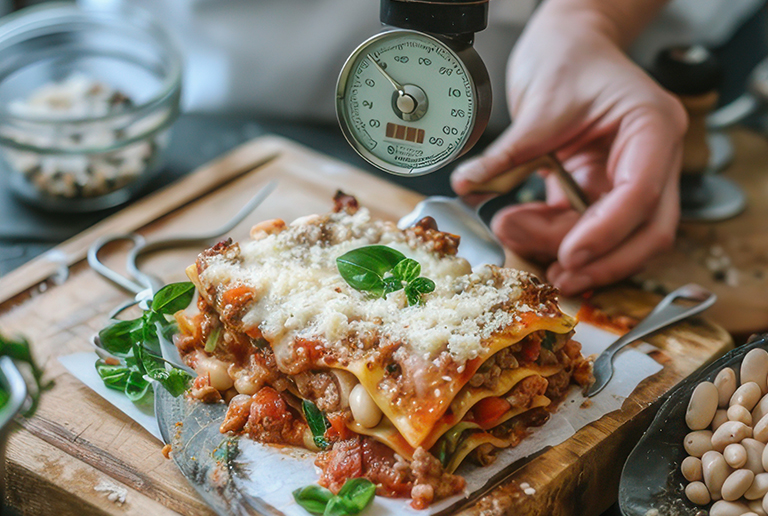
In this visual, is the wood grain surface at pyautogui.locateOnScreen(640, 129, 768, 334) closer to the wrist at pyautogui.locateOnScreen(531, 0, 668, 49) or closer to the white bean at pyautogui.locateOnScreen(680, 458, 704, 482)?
the wrist at pyautogui.locateOnScreen(531, 0, 668, 49)

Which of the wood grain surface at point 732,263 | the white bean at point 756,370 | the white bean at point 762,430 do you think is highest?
the white bean at point 756,370

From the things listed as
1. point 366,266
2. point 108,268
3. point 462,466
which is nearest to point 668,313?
point 462,466

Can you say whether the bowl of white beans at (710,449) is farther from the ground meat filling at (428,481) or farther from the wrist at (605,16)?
the wrist at (605,16)

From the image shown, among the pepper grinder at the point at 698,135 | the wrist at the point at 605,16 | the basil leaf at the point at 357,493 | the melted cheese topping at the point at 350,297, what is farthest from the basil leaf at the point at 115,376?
the pepper grinder at the point at 698,135

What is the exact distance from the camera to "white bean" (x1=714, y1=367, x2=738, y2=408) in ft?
6.29

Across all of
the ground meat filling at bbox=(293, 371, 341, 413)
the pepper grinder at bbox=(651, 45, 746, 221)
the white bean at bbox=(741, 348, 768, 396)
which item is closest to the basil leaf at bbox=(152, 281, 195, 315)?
the ground meat filling at bbox=(293, 371, 341, 413)

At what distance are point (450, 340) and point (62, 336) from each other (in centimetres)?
132

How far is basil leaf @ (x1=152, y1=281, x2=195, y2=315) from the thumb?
39.1 inches

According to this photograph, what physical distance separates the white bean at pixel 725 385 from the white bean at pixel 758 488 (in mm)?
216

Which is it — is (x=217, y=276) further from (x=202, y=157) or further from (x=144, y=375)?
(x=202, y=157)

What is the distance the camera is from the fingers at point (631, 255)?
2.65 m

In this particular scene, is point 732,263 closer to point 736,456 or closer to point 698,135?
point 698,135

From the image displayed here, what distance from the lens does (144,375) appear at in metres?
2.15

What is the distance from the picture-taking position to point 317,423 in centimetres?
200
